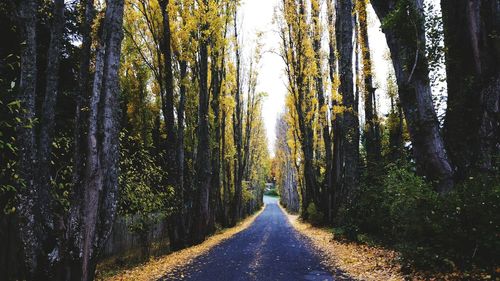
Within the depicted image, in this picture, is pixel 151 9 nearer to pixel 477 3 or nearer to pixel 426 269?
pixel 477 3

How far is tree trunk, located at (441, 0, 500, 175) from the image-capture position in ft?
28.8

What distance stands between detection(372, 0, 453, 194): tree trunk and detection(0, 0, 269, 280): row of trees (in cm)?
600

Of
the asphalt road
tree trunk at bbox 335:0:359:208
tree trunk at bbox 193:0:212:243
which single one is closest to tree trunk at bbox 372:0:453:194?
the asphalt road

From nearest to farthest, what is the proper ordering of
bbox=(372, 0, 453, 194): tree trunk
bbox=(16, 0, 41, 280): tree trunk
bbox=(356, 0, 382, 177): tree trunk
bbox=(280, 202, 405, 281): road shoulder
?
bbox=(16, 0, 41, 280): tree trunk
bbox=(280, 202, 405, 281): road shoulder
bbox=(372, 0, 453, 194): tree trunk
bbox=(356, 0, 382, 177): tree trunk

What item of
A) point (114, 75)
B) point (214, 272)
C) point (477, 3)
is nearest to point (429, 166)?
point (477, 3)

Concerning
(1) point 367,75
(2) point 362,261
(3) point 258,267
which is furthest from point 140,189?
(1) point 367,75

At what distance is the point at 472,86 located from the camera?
→ 923 centimetres

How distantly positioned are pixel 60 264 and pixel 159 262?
20.2 feet

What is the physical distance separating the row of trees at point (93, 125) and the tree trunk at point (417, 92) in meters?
6.00

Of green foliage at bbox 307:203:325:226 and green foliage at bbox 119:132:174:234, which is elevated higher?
green foliage at bbox 119:132:174:234

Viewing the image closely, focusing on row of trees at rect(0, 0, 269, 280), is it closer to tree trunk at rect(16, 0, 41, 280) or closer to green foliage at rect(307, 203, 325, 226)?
tree trunk at rect(16, 0, 41, 280)

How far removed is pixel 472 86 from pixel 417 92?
152cm

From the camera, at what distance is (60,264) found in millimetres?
6270

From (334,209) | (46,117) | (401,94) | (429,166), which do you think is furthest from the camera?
(334,209)
